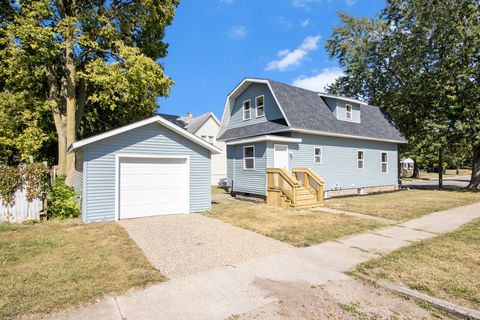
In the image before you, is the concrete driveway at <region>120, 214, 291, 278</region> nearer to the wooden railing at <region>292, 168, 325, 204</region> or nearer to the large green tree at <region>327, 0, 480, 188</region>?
the wooden railing at <region>292, 168, 325, 204</region>

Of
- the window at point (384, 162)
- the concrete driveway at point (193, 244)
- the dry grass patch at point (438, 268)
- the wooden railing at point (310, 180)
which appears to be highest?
the window at point (384, 162)

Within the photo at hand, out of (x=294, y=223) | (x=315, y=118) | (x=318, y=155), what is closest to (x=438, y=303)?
(x=294, y=223)

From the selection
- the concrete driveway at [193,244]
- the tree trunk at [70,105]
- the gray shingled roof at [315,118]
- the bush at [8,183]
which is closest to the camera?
the concrete driveway at [193,244]

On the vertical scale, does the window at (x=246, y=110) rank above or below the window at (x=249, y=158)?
above

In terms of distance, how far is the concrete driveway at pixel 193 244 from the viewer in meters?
5.14

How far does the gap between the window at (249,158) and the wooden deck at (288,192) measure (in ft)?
5.73

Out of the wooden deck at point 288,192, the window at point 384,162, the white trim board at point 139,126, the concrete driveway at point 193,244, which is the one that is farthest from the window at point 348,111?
the concrete driveway at point 193,244

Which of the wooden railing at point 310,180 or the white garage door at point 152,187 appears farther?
the wooden railing at point 310,180

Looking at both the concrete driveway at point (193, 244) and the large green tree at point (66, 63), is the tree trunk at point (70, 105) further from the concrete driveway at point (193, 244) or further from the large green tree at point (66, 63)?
the concrete driveway at point (193, 244)

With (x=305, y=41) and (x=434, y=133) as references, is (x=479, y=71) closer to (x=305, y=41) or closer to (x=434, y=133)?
(x=434, y=133)

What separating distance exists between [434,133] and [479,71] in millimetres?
4524

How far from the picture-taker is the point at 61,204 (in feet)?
30.2

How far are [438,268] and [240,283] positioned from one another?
3.66 meters

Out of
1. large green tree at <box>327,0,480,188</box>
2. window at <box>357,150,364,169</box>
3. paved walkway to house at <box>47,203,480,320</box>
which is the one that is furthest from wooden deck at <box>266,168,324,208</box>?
large green tree at <box>327,0,480,188</box>
